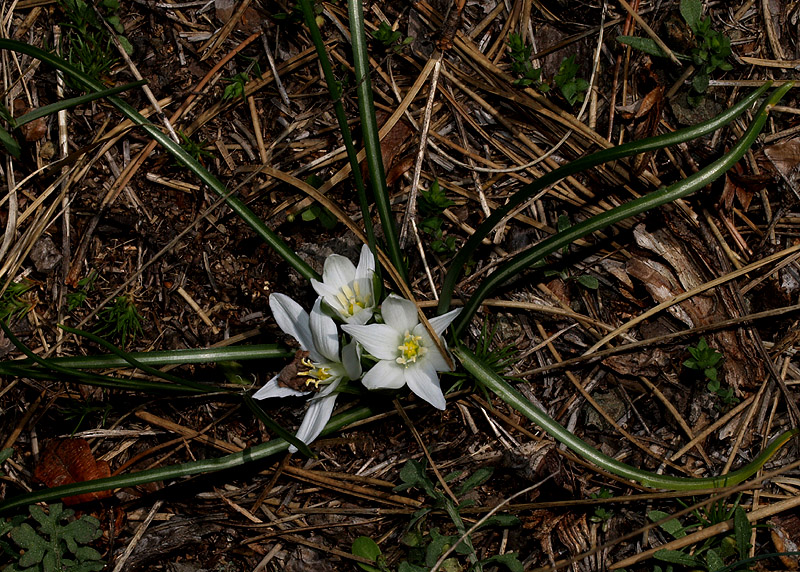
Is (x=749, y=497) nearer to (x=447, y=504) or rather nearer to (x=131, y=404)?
(x=447, y=504)

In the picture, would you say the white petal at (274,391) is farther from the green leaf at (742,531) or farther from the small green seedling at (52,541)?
the green leaf at (742,531)

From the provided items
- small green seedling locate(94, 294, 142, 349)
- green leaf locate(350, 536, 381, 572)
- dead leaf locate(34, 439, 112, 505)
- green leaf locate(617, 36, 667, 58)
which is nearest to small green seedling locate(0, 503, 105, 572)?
dead leaf locate(34, 439, 112, 505)

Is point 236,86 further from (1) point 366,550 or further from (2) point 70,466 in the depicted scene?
(1) point 366,550

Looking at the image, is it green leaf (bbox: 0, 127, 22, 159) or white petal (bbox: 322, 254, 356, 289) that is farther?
green leaf (bbox: 0, 127, 22, 159)

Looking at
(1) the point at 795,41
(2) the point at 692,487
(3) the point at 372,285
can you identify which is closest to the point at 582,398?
(2) the point at 692,487

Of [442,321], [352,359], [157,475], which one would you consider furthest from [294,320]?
[157,475]

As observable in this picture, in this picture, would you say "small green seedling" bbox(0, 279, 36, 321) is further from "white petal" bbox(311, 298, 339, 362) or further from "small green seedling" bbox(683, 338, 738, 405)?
"small green seedling" bbox(683, 338, 738, 405)
